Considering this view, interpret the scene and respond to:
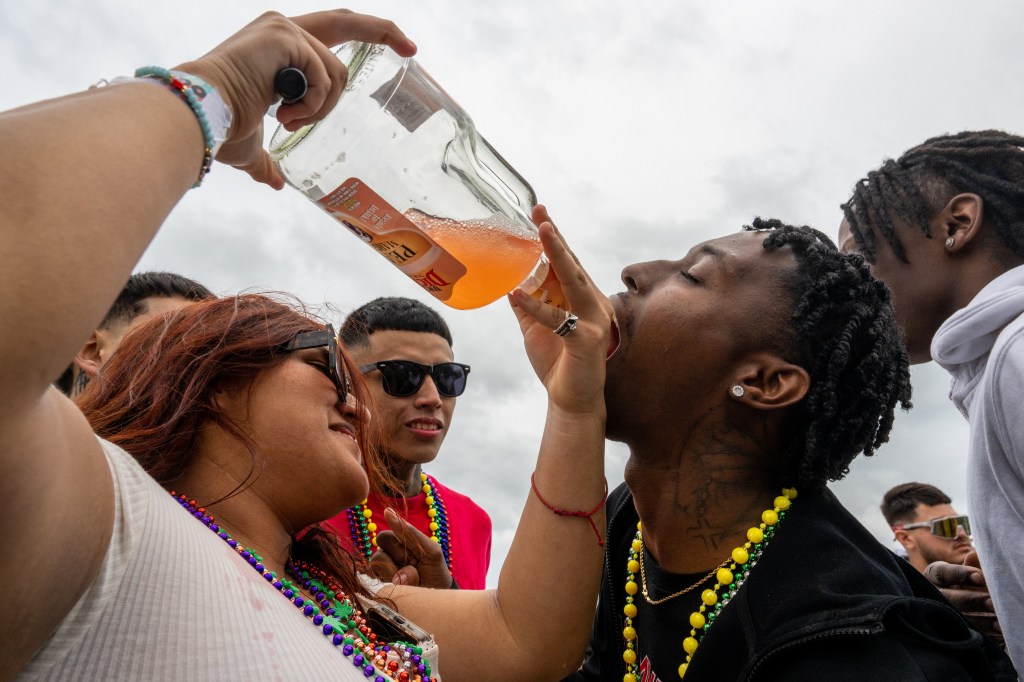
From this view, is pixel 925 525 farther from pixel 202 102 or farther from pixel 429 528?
pixel 202 102

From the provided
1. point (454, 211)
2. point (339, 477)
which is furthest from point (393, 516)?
point (454, 211)

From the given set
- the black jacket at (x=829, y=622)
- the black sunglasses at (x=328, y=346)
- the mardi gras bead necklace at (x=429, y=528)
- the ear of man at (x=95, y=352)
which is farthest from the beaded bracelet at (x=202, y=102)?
the ear of man at (x=95, y=352)

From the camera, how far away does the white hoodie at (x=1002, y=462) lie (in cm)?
242

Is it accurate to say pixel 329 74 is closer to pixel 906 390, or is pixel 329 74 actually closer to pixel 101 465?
pixel 101 465

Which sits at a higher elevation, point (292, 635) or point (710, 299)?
point (710, 299)

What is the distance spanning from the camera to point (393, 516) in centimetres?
288

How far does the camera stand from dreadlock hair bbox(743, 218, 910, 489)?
254 centimetres

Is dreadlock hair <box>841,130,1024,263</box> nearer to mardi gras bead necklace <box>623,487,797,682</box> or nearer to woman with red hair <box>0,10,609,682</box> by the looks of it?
mardi gras bead necklace <box>623,487,797,682</box>

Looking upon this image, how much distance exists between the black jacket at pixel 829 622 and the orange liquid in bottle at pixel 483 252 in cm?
114

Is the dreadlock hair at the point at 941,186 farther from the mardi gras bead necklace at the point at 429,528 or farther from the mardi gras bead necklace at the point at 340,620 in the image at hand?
the mardi gras bead necklace at the point at 340,620

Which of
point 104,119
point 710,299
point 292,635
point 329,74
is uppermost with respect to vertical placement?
point 710,299

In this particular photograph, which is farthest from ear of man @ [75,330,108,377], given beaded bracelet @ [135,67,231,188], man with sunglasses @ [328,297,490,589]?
beaded bracelet @ [135,67,231,188]

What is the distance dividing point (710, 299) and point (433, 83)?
1.13 m

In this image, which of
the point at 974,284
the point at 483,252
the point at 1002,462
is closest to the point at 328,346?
the point at 483,252
